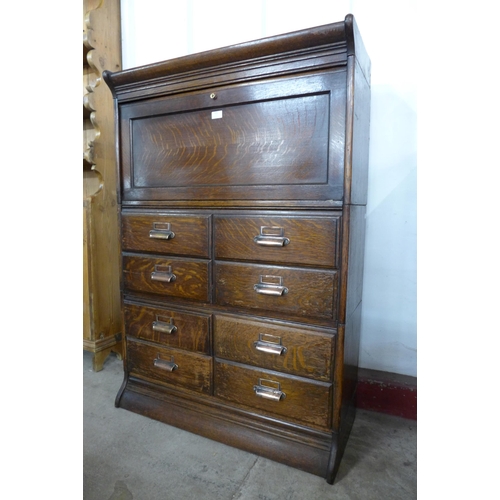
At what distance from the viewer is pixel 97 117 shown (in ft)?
6.67

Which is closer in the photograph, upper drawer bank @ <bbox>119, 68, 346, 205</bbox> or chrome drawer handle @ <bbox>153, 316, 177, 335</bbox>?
upper drawer bank @ <bbox>119, 68, 346, 205</bbox>

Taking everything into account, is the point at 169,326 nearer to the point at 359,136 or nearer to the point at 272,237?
the point at 272,237

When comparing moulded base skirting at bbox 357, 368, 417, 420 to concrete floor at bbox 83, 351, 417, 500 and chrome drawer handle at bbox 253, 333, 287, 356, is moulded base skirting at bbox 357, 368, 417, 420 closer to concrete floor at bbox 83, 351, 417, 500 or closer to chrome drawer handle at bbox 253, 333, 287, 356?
concrete floor at bbox 83, 351, 417, 500

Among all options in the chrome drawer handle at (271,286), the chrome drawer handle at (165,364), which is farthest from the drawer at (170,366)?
the chrome drawer handle at (271,286)

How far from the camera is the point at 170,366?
1560 mm

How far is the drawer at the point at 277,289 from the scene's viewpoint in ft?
4.00

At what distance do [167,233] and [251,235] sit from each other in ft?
1.32

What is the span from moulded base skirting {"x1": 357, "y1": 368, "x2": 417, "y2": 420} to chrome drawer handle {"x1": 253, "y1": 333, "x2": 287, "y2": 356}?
2.19 feet

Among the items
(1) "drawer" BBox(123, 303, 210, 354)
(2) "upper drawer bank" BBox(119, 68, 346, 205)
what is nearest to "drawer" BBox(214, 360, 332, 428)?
(1) "drawer" BBox(123, 303, 210, 354)

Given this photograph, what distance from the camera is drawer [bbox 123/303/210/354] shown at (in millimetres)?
1472

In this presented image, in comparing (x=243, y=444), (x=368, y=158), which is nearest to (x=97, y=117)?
(x=368, y=158)
